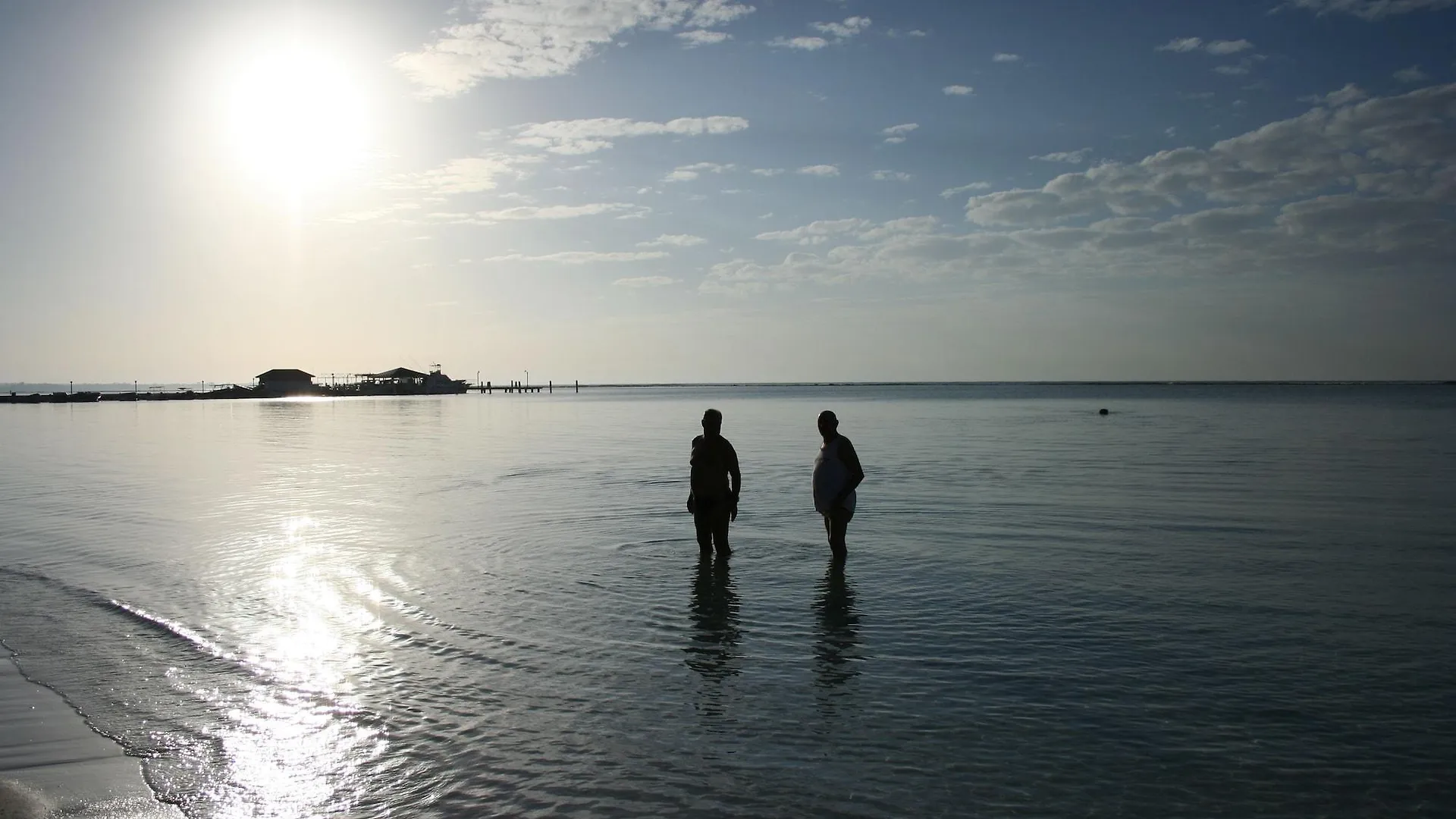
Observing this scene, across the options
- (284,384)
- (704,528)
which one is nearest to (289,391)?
(284,384)

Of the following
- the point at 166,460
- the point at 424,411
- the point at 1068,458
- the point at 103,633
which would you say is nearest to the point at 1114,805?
the point at 103,633

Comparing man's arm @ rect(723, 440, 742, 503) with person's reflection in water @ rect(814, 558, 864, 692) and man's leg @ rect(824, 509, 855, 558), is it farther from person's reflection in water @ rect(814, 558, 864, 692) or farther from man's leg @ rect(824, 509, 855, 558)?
person's reflection in water @ rect(814, 558, 864, 692)

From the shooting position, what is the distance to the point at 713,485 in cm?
1086

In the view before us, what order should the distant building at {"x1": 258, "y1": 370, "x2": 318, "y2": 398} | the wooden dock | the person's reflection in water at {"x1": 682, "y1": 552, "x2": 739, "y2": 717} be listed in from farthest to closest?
the distant building at {"x1": 258, "y1": 370, "x2": 318, "y2": 398}, the wooden dock, the person's reflection in water at {"x1": 682, "y1": 552, "x2": 739, "y2": 717}

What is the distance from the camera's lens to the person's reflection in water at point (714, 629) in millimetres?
6863

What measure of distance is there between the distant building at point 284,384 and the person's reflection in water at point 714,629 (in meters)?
129

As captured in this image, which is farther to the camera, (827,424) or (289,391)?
(289,391)

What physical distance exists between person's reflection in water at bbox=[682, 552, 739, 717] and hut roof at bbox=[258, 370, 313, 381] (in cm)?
13018

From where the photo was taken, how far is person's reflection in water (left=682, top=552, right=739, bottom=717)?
22.5 feet

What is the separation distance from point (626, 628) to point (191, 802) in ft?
13.3

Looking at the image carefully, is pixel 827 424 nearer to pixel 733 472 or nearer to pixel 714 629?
pixel 733 472

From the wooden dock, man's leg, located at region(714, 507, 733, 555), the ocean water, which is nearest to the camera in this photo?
the ocean water

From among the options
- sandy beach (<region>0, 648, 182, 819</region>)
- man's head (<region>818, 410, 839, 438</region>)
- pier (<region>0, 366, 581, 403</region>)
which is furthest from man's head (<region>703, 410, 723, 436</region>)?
pier (<region>0, 366, 581, 403</region>)

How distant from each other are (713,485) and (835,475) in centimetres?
150
